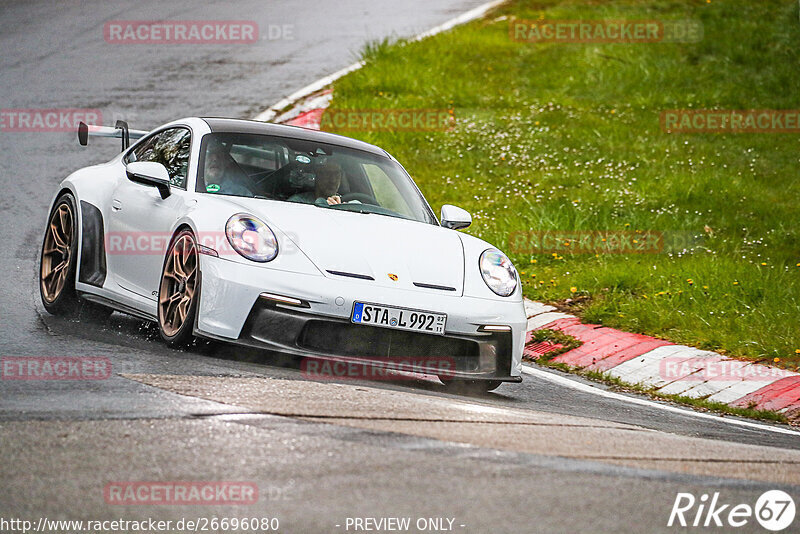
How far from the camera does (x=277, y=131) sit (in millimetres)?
6824

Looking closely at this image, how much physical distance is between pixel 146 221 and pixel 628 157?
842 centimetres

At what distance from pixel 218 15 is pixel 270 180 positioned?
15.4 metres

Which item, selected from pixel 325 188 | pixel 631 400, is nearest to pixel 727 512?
pixel 631 400

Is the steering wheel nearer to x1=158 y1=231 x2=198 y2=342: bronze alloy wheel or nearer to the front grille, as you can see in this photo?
x1=158 y1=231 x2=198 y2=342: bronze alloy wheel

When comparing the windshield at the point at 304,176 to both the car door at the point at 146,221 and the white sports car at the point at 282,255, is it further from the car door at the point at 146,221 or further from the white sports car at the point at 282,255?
the car door at the point at 146,221

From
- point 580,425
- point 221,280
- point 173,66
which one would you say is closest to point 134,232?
point 221,280

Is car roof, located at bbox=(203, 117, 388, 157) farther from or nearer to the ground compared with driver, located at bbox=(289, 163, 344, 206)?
farther from the ground

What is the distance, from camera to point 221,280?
5332 millimetres

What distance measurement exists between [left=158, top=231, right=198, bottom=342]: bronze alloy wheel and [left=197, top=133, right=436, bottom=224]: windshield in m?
0.53

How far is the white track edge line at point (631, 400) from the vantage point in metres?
6.06

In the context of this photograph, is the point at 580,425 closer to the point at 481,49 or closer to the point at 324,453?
the point at 324,453

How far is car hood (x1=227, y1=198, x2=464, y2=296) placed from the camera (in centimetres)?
552

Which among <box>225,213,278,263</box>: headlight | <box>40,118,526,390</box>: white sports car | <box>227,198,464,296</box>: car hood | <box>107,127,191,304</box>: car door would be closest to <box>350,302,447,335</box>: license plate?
<box>40,118,526,390</box>: white sports car

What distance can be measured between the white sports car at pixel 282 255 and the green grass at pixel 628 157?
2561 millimetres
